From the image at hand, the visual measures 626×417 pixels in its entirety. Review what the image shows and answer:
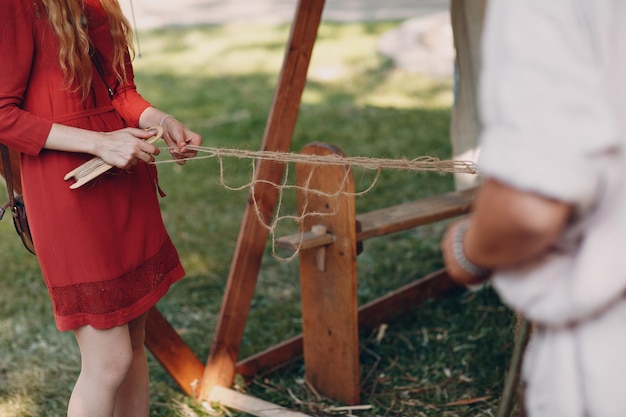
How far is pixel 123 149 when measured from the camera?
6.04 feet

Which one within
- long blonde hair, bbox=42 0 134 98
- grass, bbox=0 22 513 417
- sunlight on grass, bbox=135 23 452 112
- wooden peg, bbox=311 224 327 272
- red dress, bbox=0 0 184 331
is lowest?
grass, bbox=0 22 513 417

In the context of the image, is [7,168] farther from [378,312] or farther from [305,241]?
[378,312]

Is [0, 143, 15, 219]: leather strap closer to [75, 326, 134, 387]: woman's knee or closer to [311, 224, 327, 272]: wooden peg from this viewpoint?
[75, 326, 134, 387]: woman's knee

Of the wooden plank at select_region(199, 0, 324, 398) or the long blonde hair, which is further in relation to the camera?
the wooden plank at select_region(199, 0, 324, 398)

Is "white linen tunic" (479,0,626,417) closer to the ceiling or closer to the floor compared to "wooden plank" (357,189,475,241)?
closer to the ceiling

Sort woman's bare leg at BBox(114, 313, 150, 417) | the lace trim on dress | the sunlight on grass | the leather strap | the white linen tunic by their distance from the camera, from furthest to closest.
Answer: the sunlight on grass, woman's bare leg at BBox(114, 313, 150, 417), the leather strap, the lace trim on dress, the white linen tunic

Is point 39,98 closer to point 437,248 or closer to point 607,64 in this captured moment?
point 607,64

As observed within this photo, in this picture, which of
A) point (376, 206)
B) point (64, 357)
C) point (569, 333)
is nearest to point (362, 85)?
point (376, 206)

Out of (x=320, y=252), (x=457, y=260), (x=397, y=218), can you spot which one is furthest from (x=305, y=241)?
(x=457, y=260)

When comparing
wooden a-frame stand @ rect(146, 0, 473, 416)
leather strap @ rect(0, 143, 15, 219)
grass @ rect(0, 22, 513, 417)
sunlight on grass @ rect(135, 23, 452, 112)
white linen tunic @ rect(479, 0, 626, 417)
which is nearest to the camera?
white linen tunic @ rect(479, 0, 626, 417)

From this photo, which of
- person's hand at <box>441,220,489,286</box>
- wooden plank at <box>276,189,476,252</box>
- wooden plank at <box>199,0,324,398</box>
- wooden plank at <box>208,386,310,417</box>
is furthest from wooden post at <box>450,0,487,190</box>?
person's hand at <box>441,220,489,286</box>

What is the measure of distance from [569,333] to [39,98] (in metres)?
1.39

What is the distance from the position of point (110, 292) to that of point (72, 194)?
0.89 feet

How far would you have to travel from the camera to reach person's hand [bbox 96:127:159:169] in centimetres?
183
